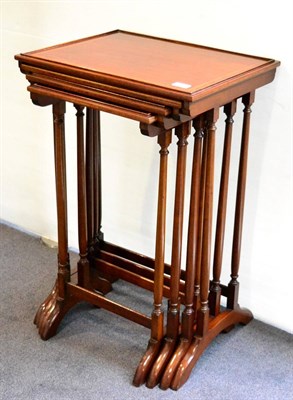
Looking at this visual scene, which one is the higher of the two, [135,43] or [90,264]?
[135,43]

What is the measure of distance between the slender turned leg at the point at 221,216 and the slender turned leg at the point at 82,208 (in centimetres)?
42

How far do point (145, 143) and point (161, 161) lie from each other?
1.90ft

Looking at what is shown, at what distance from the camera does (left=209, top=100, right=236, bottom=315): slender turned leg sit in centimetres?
188

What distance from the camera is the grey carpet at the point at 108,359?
6.38 ft

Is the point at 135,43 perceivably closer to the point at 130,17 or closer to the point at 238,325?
the point at 130,17

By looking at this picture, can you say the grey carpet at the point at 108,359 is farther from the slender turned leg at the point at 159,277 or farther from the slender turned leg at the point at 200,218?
the slender turned leg at the point at 200,218

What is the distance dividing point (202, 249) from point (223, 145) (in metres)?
0.35

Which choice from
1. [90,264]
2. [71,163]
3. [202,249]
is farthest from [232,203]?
[71,163]

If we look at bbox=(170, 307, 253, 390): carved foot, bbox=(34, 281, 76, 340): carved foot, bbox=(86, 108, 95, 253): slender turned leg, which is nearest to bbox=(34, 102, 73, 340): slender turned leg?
bbox=(34, 281, 76, 340): carved foot

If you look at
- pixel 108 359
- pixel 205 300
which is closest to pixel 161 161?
pixel 205 300

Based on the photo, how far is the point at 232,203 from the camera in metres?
2.19

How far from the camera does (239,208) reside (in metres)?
2.04

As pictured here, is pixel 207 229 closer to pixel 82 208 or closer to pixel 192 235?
pixel 192 235

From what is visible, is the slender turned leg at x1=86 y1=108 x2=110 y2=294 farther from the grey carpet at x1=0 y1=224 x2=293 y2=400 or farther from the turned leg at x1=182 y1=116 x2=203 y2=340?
the turned leg at x1=182 y1=116 x2=203 y2=340
